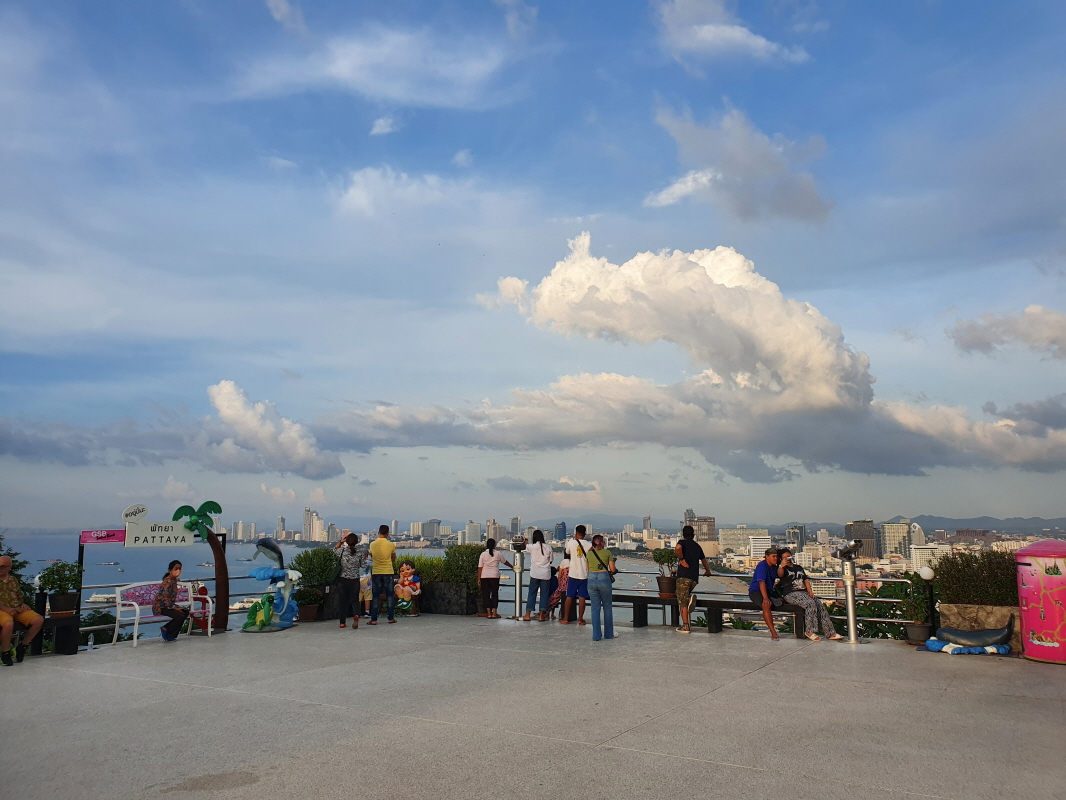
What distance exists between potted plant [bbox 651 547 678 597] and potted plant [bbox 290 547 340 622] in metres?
6.32

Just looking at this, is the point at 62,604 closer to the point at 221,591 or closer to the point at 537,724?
the point at 221,591

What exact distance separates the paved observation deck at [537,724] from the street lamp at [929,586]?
0.62 metres

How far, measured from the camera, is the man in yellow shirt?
13.6 metres

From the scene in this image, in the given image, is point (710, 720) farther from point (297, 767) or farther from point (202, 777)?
point (202, 777)

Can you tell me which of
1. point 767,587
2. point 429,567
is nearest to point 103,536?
point 429,567

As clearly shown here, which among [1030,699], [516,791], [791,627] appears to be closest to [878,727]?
[1030,699]

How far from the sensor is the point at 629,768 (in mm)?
5191

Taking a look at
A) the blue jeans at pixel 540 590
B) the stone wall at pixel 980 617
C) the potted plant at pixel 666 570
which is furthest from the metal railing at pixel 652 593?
the stone wall at pixel 980 617

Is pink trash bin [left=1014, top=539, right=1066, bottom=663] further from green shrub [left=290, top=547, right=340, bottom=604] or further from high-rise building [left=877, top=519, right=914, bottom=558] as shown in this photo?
green shrub [left=290, top=547, right=340, bottom=604]

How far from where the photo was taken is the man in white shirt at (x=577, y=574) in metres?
12.5

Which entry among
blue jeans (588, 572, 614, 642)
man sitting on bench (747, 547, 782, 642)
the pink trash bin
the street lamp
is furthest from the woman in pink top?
the pink trash bin

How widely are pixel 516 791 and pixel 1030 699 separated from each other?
17.8 feet

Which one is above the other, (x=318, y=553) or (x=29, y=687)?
(x=318, y=553)

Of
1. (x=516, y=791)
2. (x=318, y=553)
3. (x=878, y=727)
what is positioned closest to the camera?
(x=516, y=791)
